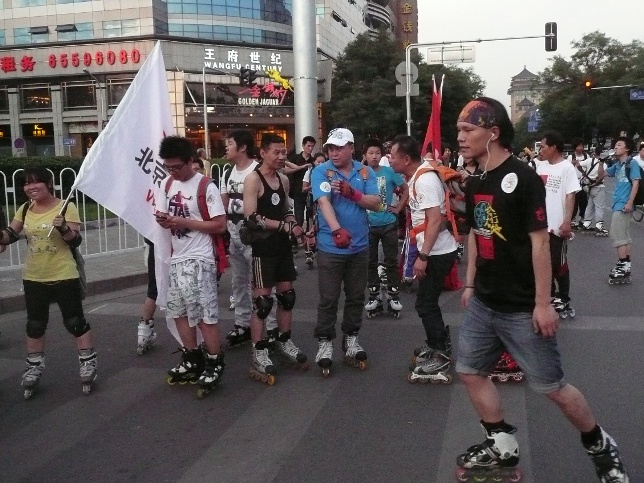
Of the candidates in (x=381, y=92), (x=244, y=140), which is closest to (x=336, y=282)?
(x=244, y=140)

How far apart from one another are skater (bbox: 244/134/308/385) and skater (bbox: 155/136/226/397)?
1.20 ft

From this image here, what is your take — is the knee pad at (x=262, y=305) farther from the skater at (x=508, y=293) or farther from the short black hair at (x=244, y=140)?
the skater at (x=508, y=293)

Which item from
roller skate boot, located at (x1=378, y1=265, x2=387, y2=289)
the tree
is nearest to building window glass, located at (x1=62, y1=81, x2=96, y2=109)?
the tree

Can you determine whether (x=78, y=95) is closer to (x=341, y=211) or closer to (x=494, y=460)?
(x=341, y=211)

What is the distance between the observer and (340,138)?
→ 5.33 meters

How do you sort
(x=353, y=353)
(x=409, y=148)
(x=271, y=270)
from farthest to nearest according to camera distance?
1. (x=409, y=148)
2. (x=353, y=353)
3. (x=271, y=270)

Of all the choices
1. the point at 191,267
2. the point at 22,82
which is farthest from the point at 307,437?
the point at 22,82

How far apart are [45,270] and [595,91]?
70.9 meters

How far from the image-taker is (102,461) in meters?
4.05

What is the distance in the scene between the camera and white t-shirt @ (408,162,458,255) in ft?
17.3

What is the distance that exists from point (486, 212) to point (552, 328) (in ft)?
2.06

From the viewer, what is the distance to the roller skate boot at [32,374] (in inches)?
203

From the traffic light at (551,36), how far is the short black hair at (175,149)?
70.4 ft

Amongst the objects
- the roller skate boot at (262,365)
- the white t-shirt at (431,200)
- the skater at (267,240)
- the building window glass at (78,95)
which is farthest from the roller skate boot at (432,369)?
the building window glass at (78,95)
